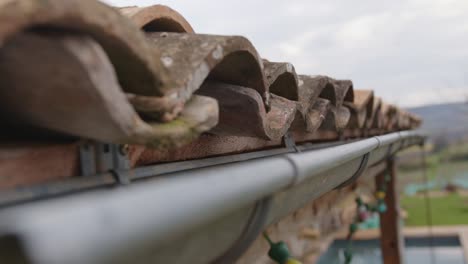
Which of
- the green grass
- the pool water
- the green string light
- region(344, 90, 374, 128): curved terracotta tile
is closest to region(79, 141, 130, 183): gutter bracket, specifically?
the green string light

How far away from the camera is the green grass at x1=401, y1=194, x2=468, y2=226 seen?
48.1 feet

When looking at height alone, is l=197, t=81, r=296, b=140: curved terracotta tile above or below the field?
above

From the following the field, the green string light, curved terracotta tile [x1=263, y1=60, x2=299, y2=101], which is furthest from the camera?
the field

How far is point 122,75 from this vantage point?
67 centimetres

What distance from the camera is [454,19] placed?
64.4 ft

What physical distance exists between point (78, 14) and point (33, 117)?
0.17m

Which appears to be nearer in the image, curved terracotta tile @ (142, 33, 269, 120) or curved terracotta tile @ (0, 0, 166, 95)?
curved terracotta tile @ (0, 0, 166, 95)

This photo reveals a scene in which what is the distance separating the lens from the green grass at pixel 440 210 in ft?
48.1

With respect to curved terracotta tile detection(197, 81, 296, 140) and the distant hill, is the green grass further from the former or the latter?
curved terracotta tile detection(197, 81, 296, 140)

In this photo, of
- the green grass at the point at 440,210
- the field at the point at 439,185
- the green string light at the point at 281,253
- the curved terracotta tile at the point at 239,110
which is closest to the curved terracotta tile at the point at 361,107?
the green string light at the point at 281,253

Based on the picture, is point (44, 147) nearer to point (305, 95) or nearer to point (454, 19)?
point (305, 95)

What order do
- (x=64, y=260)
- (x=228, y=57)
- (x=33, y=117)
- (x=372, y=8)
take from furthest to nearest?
(x=372, y=8) → (x=228, y=57) → (x=33, y=117) → (x=64, y=260)

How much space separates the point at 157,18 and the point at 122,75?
0.36m

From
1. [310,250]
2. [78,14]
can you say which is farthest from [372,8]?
[78,14]
